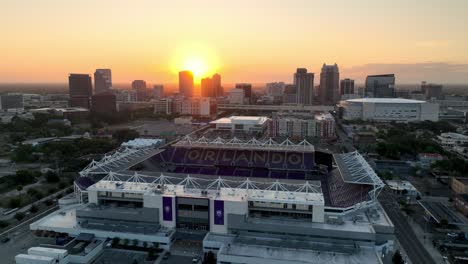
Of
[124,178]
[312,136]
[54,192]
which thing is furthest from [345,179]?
[312,136]

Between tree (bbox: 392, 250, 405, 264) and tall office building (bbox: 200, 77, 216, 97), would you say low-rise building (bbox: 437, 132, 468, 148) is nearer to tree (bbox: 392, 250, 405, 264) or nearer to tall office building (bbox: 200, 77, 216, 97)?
tree (bbox: 392, 250, 405, 264)

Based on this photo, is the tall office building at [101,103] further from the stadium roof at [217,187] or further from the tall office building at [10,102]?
the stadium roof at [217,187]

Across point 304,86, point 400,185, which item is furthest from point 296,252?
point 304,86

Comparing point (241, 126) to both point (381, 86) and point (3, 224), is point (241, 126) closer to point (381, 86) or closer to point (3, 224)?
point (3, 224)

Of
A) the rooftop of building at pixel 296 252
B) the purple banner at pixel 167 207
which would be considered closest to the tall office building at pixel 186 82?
the purple banner at pixel 167 207

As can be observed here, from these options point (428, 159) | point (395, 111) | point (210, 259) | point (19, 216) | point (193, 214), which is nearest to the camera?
point (210, 259)

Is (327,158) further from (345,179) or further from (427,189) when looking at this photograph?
(427,189)
